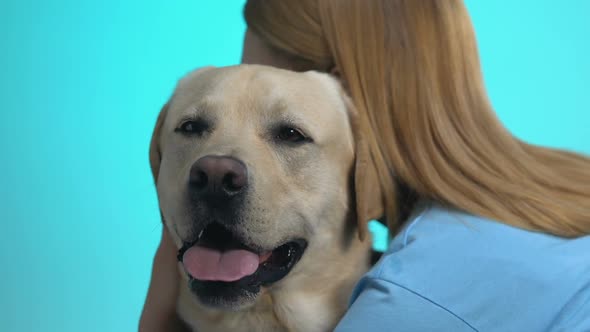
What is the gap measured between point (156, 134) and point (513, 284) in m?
1.15

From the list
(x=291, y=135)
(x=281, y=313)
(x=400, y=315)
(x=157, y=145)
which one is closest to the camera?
(x=400, y=315)

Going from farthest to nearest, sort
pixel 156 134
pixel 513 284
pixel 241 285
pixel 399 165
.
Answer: pixel 156 134
pixel 399 165
pixel 241 285
pixel 513 284

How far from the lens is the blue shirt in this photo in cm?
169

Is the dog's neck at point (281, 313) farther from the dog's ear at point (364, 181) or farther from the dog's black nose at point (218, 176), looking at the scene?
the dog's black nose at point (218, 176)

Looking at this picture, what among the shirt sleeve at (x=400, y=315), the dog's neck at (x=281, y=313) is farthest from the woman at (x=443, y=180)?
the dog's neck at (x=281, y=313)

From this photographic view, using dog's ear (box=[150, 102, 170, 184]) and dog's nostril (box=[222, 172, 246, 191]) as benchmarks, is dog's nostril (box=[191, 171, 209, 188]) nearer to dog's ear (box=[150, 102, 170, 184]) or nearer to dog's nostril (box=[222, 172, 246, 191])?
dog's nostril (box=[222, 172, 246, 191])

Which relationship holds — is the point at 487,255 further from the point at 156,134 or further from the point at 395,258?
the point at 156,134

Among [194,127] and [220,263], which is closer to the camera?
[220,263]

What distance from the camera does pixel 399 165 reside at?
2.05 meters

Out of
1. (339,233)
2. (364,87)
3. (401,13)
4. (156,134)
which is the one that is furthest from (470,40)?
(156,134)

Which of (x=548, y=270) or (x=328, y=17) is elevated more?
(x=328, y=17)

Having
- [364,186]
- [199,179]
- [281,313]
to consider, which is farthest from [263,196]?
[281,313]

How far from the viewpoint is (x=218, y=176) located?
67.9 inches

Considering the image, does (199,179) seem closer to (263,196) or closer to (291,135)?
(263,196)
